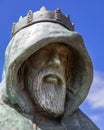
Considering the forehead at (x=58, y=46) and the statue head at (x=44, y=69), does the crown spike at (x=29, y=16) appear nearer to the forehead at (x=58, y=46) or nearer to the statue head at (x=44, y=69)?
the statue head at (x=44, y=69)

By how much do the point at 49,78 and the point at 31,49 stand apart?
439mm

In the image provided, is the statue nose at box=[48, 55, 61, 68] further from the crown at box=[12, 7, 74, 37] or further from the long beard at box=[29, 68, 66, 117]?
the crown at box=[12, 7, 74, 37]

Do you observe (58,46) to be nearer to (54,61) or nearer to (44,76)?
(54,61)

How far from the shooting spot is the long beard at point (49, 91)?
594 cm

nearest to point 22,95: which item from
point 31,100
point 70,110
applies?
point 31,100

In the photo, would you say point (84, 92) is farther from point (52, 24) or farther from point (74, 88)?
point (52, 24)

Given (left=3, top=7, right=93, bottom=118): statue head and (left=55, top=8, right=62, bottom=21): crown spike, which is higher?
(left=55, top=8, right=62, bottom=21): crown spike

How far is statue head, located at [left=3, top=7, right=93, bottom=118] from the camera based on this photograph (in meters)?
5.86

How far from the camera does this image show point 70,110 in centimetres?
618

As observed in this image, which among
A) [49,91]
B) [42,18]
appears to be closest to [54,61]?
A: [49,91]

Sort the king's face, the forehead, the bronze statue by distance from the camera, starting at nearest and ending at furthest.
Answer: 1. the bronze statue
2. the king's face
3. the forehead

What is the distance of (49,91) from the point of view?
6000 mm

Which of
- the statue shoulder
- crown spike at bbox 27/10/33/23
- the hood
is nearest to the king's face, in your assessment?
the hood

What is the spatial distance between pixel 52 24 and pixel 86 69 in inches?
26.6
